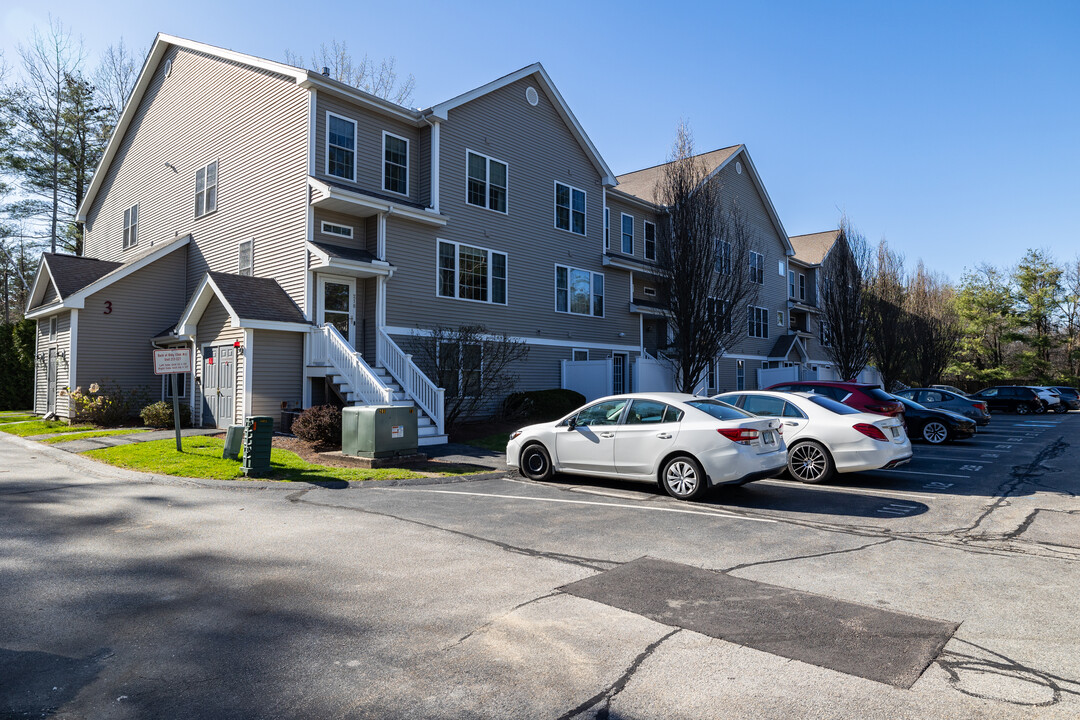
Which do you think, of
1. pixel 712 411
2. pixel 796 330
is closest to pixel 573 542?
pixel 712 411

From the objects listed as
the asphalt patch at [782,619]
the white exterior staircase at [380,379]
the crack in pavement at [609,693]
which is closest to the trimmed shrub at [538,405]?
the white exterior staircase at [380,379]

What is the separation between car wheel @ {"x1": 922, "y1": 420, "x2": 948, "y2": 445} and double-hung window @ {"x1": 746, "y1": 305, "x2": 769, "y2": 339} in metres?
17.6

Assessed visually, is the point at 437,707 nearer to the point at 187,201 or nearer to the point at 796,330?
the point at 187,201

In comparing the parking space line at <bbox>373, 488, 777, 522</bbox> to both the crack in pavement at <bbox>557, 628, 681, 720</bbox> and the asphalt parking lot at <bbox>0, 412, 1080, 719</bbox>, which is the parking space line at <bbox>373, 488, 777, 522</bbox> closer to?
the asphalt parking lot at <bbox>0, 412, 1080, 719</bbox>

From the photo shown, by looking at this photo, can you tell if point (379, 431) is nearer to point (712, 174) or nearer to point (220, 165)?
point (220, 165)

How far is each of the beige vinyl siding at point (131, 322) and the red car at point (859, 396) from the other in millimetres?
19184

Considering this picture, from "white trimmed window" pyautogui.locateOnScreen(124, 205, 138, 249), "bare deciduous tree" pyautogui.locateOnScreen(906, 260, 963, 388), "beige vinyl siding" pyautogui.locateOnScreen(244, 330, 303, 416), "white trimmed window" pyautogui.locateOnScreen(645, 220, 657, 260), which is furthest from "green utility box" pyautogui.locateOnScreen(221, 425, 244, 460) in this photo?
"bare deciduous tree" pyautogui.locateOnScreen(906, 260, 963, 388)

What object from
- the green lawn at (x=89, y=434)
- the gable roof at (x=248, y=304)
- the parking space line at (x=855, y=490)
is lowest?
the parking space line at (x=855, y=490)

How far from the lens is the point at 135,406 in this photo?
2117cm

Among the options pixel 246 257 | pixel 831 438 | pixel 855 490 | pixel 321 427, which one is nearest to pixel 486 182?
pixel 246 257

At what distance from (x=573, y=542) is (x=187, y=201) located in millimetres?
21900

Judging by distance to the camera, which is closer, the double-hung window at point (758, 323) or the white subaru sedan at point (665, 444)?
the white subaru sedan at point (665, 444)

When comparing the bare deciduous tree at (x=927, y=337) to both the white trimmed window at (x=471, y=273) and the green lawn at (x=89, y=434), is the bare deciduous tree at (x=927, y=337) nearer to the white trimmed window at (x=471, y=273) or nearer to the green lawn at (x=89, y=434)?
the white trimmed window at (x=471, y=273)

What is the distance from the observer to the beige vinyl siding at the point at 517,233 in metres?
19.9
